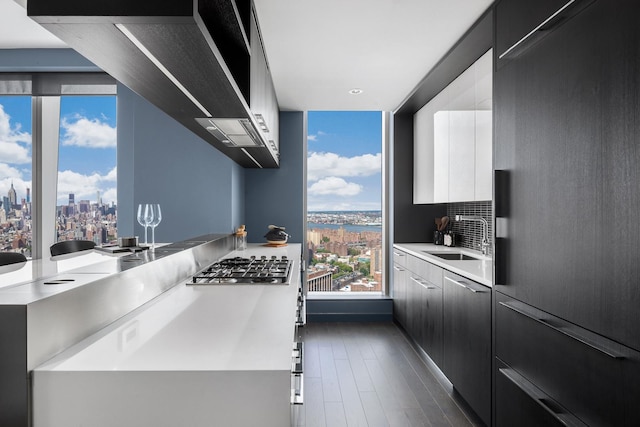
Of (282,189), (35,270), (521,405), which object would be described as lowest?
(521,405)

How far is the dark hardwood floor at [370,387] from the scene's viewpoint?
2.39m

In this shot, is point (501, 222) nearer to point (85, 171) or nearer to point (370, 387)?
point (370, 387)

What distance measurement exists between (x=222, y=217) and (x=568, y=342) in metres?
3.09

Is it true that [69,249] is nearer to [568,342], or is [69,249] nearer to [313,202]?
[313,202]

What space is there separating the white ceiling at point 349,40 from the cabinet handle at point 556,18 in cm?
51

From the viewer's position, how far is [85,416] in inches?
38.4

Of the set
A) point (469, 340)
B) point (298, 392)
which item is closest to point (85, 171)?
point (298, 392)

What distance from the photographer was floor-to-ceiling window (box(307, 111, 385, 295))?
15.7 feet

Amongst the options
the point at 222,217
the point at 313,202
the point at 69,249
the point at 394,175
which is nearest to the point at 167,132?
the point at 222,217

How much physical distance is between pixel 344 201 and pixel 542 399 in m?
3.36

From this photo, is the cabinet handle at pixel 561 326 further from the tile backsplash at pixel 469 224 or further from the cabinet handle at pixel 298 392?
the tile backsplash at pixel 469 224

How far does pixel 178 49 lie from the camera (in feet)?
4.00

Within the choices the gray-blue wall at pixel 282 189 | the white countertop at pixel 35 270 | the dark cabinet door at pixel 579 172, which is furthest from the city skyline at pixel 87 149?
the dark cabinet door at pixel 579 172

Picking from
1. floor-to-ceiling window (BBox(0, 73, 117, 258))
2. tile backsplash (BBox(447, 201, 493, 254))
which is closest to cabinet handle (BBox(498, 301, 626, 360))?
tile backsplash (BBox(447, 201, 493, 254))
